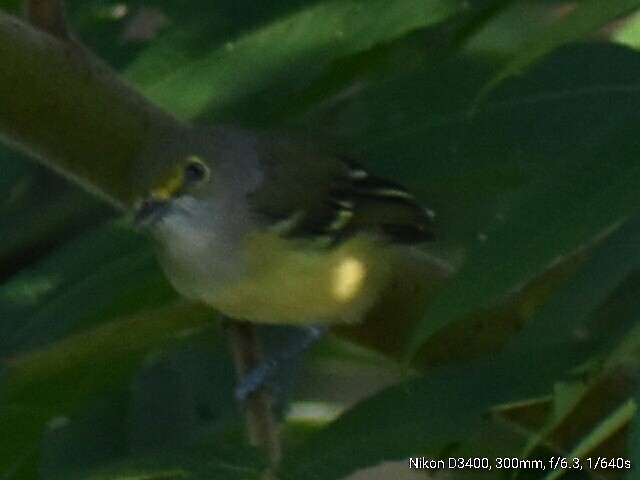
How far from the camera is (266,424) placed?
27.5 inches

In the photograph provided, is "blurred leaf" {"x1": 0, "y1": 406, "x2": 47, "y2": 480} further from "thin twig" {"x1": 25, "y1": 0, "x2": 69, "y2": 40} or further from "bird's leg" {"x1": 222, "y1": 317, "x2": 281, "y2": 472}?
"thin twig" {"x1": 25, "y1": 0, "x2": 69, "y2": 40}

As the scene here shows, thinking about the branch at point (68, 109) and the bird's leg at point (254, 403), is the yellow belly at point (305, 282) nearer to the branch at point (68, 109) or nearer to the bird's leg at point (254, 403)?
the bird's leg at point (254, 403)

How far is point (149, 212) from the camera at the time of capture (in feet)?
3.00

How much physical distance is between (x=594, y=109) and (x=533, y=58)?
14cm

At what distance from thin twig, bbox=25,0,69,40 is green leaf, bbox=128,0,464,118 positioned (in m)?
0.08

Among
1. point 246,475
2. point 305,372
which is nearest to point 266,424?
point 246,475

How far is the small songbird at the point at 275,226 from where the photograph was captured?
0.99m

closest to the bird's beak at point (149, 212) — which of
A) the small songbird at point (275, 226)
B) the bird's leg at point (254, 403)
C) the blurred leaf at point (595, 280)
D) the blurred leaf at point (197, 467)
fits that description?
the small songbird at point (275, 226)

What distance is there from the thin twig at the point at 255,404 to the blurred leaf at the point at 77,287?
0.28 ft

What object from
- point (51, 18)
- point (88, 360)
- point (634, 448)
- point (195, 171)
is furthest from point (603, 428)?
point (195, 171)

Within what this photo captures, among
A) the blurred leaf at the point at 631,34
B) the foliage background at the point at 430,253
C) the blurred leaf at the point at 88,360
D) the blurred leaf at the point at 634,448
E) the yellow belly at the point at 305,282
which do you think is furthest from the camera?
the yellow belly at the point at 305,282

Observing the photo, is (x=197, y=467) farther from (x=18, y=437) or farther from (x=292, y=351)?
(x=292, y=351)

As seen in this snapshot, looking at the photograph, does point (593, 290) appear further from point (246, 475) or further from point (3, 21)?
point (3, 21)

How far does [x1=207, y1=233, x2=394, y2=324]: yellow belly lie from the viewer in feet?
3.21
